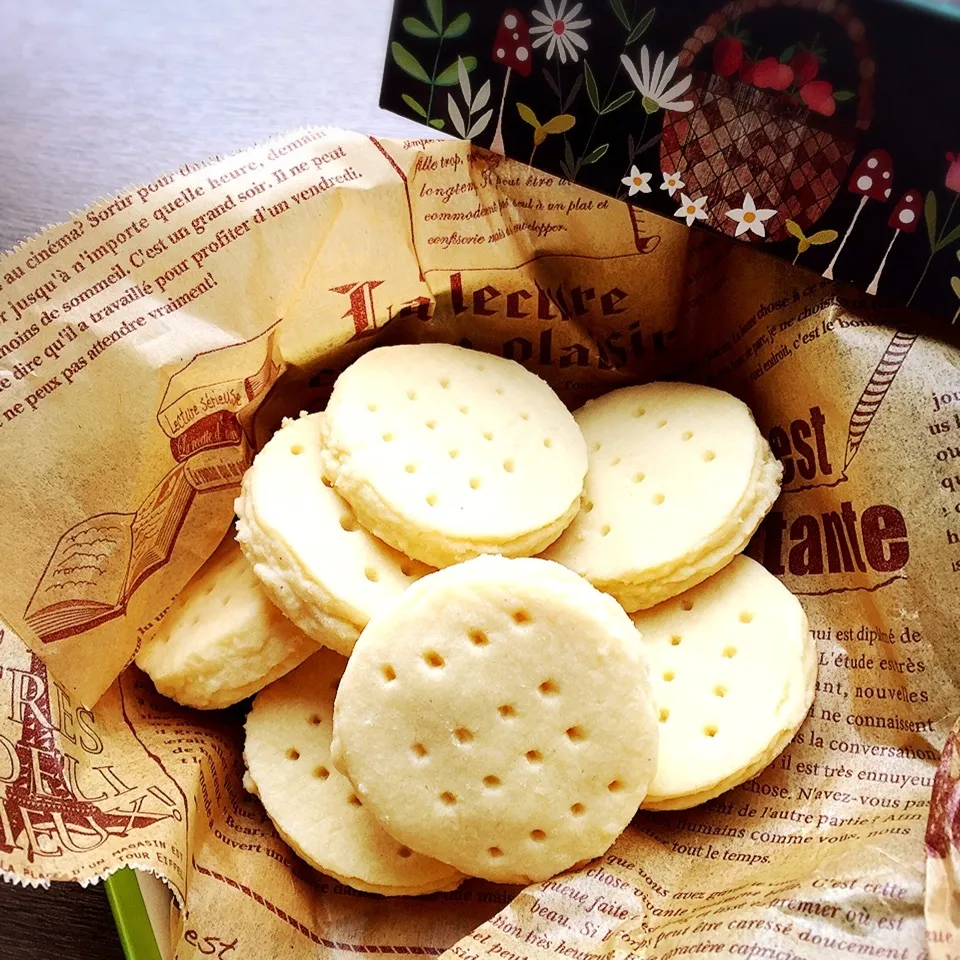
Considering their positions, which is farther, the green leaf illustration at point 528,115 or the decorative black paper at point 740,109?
the green leaf illustration at point 528,115

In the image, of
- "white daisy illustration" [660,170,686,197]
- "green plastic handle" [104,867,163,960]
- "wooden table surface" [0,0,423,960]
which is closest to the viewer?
"green plastic handle" [104,867,163,960]

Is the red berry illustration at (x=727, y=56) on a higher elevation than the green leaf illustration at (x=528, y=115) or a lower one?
higher

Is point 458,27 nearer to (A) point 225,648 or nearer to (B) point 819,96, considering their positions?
(B) point 819,96

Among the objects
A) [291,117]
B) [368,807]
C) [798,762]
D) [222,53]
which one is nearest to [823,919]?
[798,762]

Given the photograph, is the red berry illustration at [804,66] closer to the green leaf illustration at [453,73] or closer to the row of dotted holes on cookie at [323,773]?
the green leaf illustration at [453,73]

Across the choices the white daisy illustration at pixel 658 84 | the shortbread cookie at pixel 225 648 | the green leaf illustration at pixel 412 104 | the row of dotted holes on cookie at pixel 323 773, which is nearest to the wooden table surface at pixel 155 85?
the green leaf illustration at pixel 412 104

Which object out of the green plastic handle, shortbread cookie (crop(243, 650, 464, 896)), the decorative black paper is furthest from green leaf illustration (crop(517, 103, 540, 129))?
the green plastic handle

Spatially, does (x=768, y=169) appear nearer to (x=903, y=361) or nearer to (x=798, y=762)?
(x=903, y=361)

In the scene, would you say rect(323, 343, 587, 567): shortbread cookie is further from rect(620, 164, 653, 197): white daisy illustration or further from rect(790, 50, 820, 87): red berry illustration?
rect(790, 50, 820, 87): red berry illustration
